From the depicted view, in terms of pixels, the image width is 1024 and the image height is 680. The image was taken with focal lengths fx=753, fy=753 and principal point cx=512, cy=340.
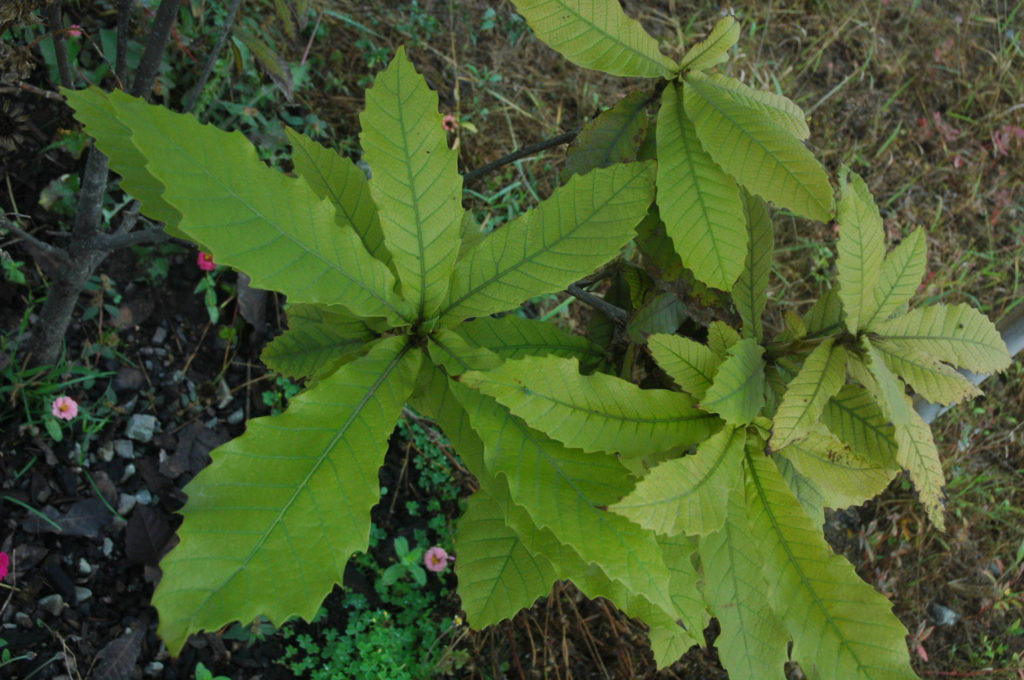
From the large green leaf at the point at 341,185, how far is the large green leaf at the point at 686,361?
0.46 m

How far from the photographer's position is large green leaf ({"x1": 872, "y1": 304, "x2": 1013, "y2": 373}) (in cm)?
102

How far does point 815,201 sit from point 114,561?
1.83 m

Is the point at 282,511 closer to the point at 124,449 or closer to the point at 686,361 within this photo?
the point at 686,361

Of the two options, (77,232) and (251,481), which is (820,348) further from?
(77,232)

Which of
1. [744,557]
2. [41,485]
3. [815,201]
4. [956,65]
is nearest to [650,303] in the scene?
[815,201]

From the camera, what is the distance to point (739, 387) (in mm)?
1012

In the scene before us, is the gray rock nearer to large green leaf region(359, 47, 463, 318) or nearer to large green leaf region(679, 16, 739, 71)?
large green leaf region(359, 47, 463, 318)

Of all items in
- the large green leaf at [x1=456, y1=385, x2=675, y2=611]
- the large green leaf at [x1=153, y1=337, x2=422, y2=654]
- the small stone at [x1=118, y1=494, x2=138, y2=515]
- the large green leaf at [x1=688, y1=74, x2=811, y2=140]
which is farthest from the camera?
the small stone at [x1=118, y1=494, x2=138, y2=515]

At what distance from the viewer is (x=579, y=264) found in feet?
3.31

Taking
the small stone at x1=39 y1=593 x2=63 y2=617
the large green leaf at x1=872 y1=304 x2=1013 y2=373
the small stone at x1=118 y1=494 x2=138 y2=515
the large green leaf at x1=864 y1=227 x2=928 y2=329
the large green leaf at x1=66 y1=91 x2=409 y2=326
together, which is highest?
the large green leaf at x1=66 y1=91 x2=409 y2=326

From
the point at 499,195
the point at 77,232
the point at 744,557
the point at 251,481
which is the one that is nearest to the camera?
the point at 251,481

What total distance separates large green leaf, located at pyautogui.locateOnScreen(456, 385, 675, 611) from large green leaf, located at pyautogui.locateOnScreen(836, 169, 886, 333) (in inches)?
15.1

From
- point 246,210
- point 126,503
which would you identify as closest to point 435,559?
point 126,503

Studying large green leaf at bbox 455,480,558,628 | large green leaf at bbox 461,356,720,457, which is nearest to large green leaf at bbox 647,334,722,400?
large green leaf at bbox 461,356,720,457
